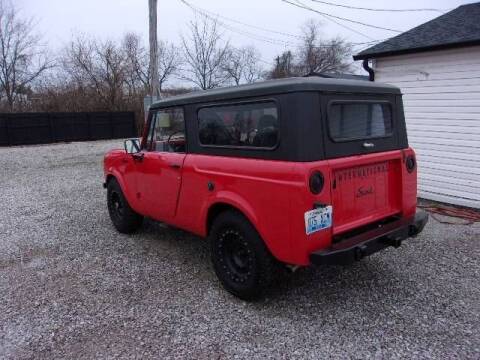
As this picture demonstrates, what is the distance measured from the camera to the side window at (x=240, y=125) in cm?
313

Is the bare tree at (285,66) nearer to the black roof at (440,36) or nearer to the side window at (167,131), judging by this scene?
the black roof at (440,36)

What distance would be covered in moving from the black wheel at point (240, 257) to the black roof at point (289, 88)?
1065 mm

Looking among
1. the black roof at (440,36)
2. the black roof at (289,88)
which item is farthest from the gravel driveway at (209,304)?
the black roof at (440,36)

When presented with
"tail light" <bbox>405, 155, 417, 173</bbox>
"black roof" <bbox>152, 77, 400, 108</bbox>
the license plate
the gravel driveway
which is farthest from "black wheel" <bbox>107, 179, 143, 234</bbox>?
"tail light" <bbox>405, 155, 417, 173</bbox>

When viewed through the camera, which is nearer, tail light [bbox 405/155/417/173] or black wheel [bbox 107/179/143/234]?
tail light [bbox 405/155/417/173]

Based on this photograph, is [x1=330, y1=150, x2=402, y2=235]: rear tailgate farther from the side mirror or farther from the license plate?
the side mirror

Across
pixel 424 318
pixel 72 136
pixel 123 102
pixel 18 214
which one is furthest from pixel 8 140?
pixel 424 318

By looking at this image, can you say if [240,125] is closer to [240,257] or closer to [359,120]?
[359,120]

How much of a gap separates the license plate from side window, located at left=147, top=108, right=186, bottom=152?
1.74m

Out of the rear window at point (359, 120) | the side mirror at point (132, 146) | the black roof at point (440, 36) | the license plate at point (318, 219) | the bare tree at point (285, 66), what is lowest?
the license plate at point (318, 219)

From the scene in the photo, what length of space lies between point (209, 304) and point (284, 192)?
1.37 m

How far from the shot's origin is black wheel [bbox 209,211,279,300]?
3.26m

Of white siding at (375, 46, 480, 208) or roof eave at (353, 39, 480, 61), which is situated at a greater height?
roof eave at (353, 39, 480, 61)

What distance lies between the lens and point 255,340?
2.98 meters
